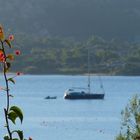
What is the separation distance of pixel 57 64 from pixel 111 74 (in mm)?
19462

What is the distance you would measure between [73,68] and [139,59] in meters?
20.5

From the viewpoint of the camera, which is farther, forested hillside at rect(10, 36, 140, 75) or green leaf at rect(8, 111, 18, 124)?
forested hillside at rect(10, 36, 140, 75)

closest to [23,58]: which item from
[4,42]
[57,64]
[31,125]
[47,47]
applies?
[57,64]

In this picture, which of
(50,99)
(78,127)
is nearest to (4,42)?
(78,127)

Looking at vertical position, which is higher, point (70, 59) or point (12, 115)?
point (70, 59)

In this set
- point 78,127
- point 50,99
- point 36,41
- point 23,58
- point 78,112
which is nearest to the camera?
point 78,127

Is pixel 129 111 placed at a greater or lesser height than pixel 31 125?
greater

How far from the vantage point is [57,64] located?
173m

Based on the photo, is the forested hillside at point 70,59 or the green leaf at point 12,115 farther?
the forested hillside at point 70,59

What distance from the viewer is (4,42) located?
4559 mm

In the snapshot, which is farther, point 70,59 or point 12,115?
point 70,59

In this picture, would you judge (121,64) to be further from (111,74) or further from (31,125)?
(31,125)

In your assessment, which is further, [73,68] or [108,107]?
[73,68]

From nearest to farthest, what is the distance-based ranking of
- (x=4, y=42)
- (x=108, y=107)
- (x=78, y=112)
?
(x=4, y=42) → (x=78, y=112) → (x=108, y=107)
